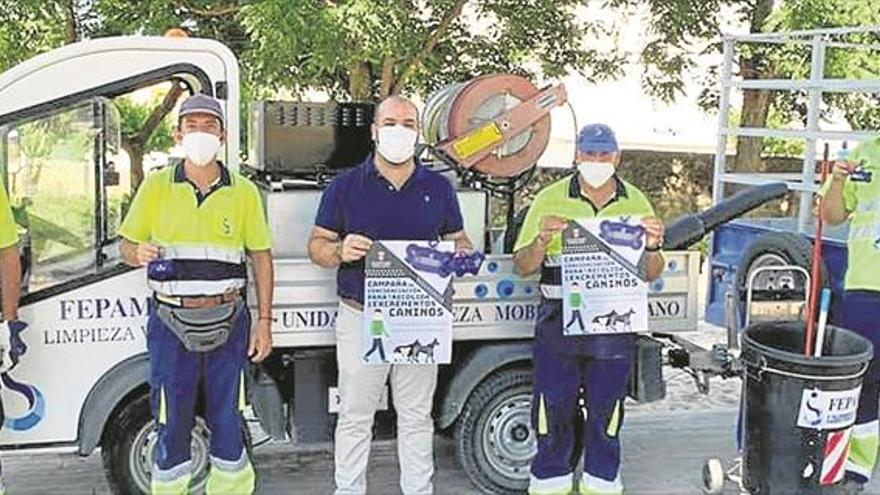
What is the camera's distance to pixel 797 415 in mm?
4270

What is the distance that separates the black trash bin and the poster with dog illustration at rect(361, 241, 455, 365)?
1298mm

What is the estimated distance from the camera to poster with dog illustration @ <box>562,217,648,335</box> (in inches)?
170

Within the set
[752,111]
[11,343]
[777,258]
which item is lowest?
[11,343]

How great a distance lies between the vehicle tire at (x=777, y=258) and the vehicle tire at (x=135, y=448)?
276 cm

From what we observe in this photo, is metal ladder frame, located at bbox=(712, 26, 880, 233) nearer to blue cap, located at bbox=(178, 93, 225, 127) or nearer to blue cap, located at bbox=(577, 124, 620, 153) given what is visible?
blue cap, located at bbox=(577, 124, 620, 153)

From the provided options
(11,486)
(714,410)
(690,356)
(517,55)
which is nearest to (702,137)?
(517,55)

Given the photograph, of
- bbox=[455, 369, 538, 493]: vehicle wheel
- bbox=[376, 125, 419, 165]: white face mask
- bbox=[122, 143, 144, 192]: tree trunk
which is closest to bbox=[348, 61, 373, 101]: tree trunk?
bbox=[122, 143, 144, 192]: tree trunk

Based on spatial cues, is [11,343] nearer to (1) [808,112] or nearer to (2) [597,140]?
(2) [597,140]

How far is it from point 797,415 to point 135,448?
2718 millimetres

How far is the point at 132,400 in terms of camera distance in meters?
4.41

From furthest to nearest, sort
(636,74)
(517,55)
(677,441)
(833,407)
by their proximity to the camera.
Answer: (636,74)
(517,55)
(677,441)
(833,407)

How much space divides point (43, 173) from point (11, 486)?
1683 mm

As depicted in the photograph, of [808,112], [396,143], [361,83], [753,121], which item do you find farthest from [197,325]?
[753,121]

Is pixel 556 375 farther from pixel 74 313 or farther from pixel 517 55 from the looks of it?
pixel 517 55
